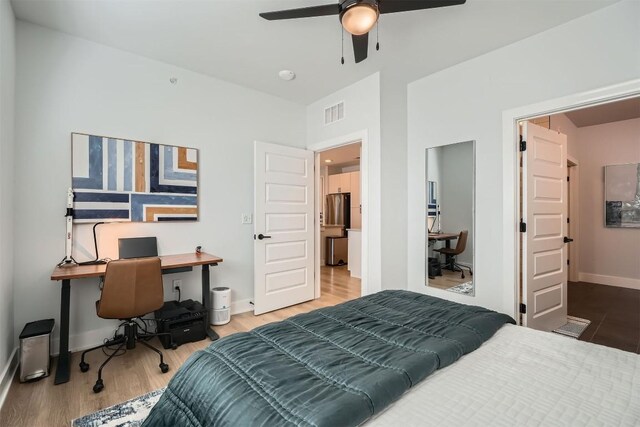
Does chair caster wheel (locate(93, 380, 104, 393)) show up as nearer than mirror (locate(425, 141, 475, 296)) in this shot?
Yes

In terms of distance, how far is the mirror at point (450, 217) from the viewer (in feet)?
9.95

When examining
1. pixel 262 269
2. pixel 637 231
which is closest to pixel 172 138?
pixel 262 269

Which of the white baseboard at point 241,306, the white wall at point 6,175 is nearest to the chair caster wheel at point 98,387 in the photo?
the white wall at point 6,175

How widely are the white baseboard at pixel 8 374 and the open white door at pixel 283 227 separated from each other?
2045mm

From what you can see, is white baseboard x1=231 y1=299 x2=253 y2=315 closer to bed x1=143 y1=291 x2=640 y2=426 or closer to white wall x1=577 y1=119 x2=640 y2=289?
bed x1=143 y1=291 x2=640 y2=426

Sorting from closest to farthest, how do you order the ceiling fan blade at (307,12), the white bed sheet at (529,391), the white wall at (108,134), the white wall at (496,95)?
1. the white bed sheet at (529,391)
2. the ceiling fan blade at (307,12)
3. the white wall at (496,95)
4. the white wall at (108,134)

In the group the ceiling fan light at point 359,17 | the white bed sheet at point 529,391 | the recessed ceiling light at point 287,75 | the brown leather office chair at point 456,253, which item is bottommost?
the white bed sheet at point 529,391

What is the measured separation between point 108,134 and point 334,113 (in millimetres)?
2511

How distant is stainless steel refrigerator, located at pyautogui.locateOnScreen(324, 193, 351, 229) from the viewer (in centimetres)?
705

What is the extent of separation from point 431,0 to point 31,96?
3199 millimetres

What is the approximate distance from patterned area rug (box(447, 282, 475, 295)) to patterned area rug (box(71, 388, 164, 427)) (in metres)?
2.84

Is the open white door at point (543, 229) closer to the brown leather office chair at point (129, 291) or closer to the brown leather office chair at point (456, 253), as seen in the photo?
the brown leather office chair at point (456, 253)

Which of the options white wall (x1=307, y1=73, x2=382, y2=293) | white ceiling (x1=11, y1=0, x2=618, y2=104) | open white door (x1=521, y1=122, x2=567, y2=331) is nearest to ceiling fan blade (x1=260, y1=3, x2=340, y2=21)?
white ceiling (x1=11, y1=0, x2=618, y2=104)

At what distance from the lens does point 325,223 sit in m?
7.48
